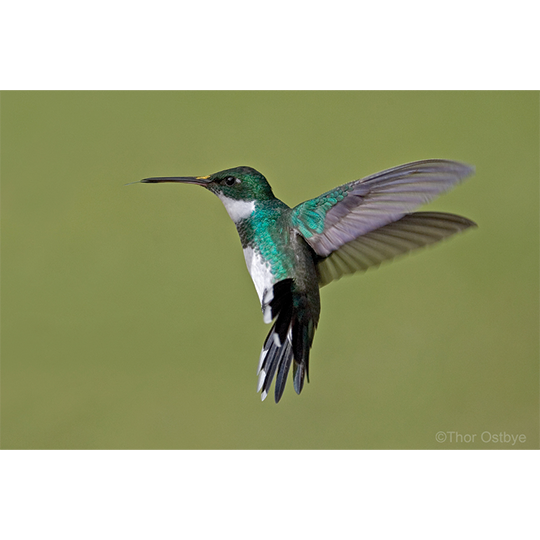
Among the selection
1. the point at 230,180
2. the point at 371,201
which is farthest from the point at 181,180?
the point at 371,201

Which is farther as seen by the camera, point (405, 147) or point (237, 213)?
point (405, 147)

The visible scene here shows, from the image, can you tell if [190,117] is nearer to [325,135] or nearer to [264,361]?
[325,135]

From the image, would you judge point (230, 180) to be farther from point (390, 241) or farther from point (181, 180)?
point (390, 241)

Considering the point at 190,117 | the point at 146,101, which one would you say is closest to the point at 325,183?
the point at 190,117

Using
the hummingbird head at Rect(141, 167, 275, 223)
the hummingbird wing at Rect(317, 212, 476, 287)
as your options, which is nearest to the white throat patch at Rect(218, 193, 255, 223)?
the hummingbird head at Rect(141, 167, 275, 223)

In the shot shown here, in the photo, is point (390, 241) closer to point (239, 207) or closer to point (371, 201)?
point (371, 201)

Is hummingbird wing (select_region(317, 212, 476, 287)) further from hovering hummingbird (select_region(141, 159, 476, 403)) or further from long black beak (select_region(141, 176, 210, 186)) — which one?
long black beak (select_region(141, 176, 210, 186))

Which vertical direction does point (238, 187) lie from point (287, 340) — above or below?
above
